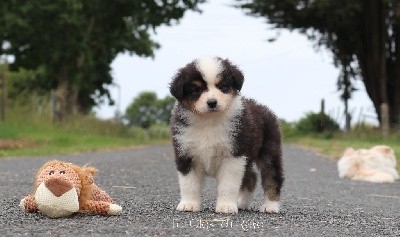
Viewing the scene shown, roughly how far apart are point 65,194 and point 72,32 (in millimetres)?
26688

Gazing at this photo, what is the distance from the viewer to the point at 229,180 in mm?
6090

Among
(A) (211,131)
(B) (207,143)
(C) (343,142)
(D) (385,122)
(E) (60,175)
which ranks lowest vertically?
(E) (60,175)

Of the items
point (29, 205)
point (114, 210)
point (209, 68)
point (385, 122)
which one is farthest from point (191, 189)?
point (385, 122)

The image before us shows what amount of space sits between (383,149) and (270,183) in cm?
750

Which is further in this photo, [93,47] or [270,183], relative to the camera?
[93,47]

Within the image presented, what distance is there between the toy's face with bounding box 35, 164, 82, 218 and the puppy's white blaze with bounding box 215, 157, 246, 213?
130 cm

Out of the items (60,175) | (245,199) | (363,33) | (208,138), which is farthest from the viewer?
(363,33)

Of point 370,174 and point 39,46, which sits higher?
point 39,46

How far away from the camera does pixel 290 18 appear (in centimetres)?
3391

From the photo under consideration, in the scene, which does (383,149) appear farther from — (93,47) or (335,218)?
(93,47)

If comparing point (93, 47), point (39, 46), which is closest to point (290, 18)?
point (93, 47)

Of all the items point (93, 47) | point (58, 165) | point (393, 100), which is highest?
point (93, 47)

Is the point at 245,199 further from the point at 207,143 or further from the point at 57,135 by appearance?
the point at 57,135

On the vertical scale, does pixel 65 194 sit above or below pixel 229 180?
below
